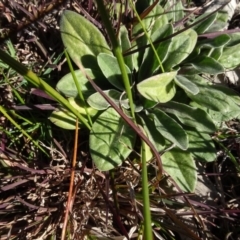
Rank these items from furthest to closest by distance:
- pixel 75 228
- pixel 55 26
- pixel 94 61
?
pixel 55 26, pixel 94 61, pixel 75 228

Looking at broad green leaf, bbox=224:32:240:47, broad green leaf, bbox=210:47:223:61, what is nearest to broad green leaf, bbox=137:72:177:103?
broad green leaf, bbox=210:47:223:61

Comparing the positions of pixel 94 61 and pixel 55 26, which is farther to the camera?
pixel 55 26

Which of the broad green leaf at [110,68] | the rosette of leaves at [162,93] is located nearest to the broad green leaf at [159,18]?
the rosette of leaves at [162,93]

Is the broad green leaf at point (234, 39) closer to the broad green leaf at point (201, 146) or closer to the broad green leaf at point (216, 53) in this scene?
the broad green leaf at point (216, 53)

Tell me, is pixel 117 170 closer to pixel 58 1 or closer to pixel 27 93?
pixel 27 93

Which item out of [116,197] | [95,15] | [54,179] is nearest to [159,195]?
[116,197]

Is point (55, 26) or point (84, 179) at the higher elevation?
point (55, 26)

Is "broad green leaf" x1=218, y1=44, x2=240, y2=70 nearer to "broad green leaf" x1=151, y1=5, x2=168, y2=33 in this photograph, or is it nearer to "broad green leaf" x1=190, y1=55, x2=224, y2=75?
"broad green leaf" x1=190, y1=55, x2=224, y2=75
